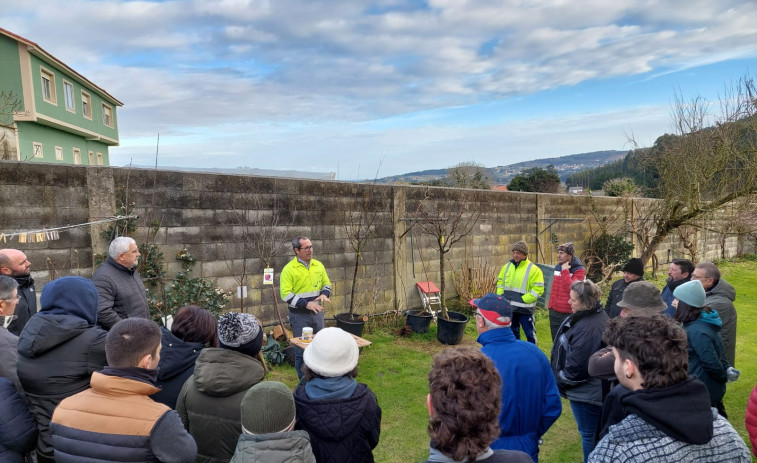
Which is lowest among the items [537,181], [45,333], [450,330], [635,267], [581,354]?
[450,330]

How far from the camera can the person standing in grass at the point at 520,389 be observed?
247 centimetres

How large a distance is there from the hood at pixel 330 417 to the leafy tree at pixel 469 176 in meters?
25.9

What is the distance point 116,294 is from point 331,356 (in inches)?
93.3

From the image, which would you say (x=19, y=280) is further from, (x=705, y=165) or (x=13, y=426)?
(x=705, y=165)

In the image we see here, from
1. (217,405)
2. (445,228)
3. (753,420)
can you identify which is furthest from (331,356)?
(445,228)

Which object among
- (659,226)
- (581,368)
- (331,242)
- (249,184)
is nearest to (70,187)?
(249,184)

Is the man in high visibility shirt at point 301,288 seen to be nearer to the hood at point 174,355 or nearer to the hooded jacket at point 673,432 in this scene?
the hood at point 174,355

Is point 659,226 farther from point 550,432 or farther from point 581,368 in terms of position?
point 581,368

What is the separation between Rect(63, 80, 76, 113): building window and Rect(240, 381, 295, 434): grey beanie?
29.1 meters

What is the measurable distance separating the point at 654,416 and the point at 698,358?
76.2 inches

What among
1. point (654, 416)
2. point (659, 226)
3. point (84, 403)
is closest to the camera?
point (654, 416)

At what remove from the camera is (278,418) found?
5.92ft

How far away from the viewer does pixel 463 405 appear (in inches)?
59.3

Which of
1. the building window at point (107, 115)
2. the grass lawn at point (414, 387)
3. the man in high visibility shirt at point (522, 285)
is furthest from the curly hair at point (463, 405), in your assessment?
the building window at point (107, 115)
